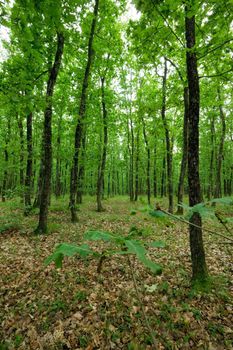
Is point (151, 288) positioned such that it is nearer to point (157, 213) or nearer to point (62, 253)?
point (157, 213)

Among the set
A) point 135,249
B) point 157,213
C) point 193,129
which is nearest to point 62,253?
point 135,249

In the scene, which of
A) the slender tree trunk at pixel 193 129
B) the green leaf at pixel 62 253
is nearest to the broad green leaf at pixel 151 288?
the slender tree trunk at pixel 193 129

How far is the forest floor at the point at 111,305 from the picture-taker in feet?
11.2

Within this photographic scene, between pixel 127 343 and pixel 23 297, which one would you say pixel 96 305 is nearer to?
pixel 127 343

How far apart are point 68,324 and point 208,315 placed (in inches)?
107

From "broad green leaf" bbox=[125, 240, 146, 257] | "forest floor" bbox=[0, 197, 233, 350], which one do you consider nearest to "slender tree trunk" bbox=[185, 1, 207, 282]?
"forest floor" bbox=[0, 197, 233, 350]

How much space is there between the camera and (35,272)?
17.8ft

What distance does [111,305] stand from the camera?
13.5ft

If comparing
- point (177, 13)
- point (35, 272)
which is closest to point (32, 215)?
point (35, 272)

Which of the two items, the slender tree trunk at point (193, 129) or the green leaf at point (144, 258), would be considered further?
the slender tree trunk at point (193, 129)

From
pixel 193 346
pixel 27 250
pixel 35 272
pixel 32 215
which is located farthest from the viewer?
pixel 32 215

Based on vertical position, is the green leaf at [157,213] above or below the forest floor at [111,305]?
above

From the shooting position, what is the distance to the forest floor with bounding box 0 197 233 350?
3402 mm

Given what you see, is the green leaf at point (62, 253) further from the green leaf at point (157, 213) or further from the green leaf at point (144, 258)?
the green leaf at point (157, 213)
